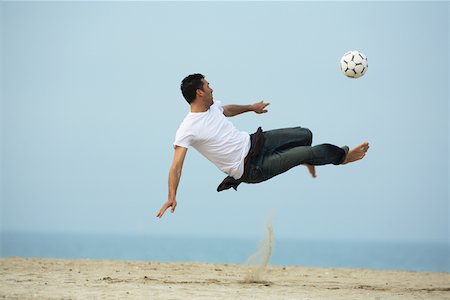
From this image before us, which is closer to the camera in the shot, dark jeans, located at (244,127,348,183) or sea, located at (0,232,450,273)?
dark jeans, located at (244,127,348,183)

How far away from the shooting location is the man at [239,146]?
1183 cm

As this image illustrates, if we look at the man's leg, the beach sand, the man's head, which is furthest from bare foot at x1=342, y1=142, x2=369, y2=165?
the man's head

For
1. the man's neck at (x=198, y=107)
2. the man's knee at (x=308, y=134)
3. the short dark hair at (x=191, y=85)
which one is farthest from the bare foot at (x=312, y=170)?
the short dark hair at (x=191, y=85)

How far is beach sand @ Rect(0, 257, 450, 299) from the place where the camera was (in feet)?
37.8

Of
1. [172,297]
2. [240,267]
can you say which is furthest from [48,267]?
[172,297]

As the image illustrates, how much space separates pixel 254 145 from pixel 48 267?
5.53 metres

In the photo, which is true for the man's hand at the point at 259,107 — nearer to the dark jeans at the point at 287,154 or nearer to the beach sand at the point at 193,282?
the dark jeans at the point at 287,154

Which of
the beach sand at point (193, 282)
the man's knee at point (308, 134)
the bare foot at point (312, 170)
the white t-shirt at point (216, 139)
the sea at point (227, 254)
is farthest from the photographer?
the sea at point (227, 254)

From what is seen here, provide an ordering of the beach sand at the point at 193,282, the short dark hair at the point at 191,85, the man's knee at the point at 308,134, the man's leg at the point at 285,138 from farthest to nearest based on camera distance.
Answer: the man's knee at the point at 308,134 < the man's leg at the point at 285,138 < the short dark hair at the point at 191,85 < the beach sand at the point at 193,282

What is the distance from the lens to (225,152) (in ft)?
39.0

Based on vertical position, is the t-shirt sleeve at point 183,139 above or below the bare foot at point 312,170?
above

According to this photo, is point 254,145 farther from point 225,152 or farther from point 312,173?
point 312,173

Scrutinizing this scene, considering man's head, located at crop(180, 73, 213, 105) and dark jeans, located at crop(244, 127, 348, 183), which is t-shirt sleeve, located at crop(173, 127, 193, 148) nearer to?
man's head, located at crop(180, 73, 213, 105)

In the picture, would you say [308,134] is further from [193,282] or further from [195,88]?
[193,282]
